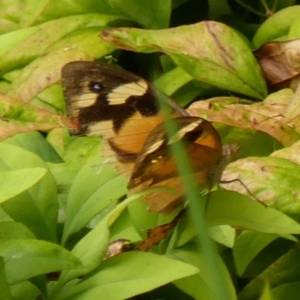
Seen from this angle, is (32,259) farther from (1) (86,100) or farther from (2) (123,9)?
(2) (123,9)

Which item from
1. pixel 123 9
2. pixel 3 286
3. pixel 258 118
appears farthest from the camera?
pixel 123 9

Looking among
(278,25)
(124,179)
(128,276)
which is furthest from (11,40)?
(278,25)

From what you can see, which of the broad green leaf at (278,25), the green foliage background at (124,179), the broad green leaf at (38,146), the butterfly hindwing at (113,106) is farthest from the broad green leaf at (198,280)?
the broad green leaf at (278,25)

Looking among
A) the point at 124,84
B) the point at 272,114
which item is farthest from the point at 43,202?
the point at 272,114

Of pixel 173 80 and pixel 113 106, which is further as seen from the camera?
pixel 173 80

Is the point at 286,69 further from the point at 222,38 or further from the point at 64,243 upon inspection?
the point at 64,243

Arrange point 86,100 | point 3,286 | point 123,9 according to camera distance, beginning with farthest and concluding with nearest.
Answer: point 123,9 < point 86,100 < point 3,286
